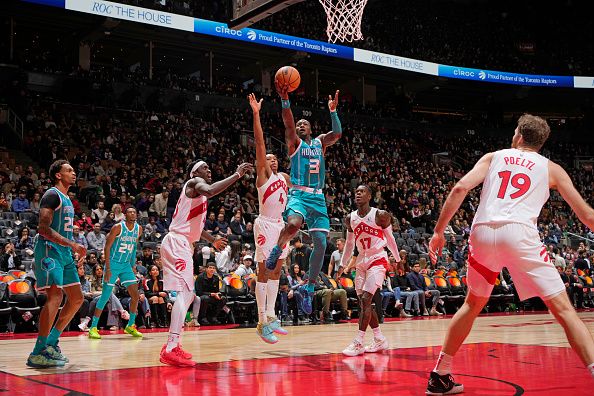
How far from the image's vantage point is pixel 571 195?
4.23 meters

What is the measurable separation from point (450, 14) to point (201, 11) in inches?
648

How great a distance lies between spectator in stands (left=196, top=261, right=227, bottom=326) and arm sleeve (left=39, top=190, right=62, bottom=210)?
6.08 metres

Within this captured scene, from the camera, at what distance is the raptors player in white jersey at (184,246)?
6.12 meters

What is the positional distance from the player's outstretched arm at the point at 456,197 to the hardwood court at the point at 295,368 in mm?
1112

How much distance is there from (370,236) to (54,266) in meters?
3.53

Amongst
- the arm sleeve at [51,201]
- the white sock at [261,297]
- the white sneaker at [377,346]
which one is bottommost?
the white sneaker at [377,346]

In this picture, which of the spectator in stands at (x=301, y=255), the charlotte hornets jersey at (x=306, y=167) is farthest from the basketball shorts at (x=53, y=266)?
the spectator in stands at (x=301, y=255)

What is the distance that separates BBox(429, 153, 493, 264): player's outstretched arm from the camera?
14.2 feet

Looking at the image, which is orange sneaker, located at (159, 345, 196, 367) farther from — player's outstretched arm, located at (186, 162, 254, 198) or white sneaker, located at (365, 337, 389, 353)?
white sneaker, located at (365, 337, 389, 353)

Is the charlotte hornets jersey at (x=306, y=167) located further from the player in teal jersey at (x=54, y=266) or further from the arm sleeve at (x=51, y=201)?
the arm sleeve at (x=51, y=201)

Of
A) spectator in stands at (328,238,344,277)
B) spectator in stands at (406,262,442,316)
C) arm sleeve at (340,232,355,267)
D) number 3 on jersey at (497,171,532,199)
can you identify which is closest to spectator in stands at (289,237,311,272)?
spectator in stands at (328,238,344,277)

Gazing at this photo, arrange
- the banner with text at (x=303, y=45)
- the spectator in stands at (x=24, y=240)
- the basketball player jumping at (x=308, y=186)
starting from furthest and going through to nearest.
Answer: the banner with text at (x=303, y=45) → the spectator in stands at (x=24, y=240) → the basketball player jumping at (x=308, y=186)

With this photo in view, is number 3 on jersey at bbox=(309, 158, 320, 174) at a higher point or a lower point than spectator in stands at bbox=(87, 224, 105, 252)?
higher

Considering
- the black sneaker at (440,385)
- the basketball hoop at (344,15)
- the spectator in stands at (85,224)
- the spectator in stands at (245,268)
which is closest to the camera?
the black sneaker at (440,385)
